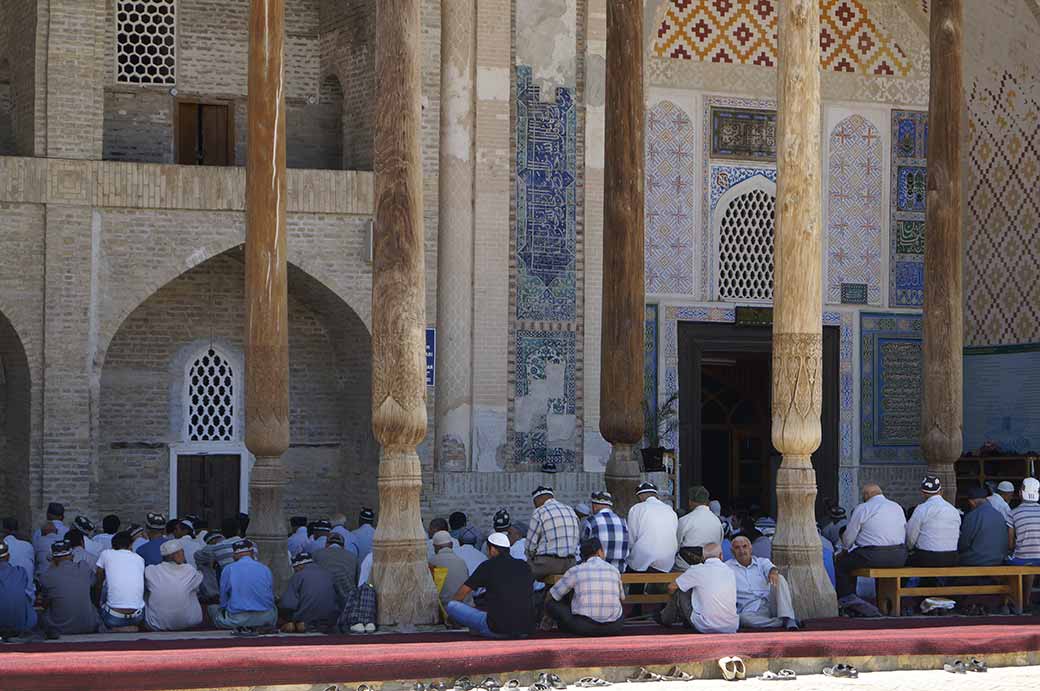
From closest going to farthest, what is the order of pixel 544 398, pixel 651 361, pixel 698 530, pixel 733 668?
pixel 733 668 < pixel 698 530 < pixel 544 398 < pixel 651 361

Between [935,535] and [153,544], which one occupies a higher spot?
[935,535]

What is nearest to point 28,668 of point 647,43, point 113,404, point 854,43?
point 113,404

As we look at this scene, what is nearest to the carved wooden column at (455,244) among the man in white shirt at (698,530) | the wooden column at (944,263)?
the wooden column at (944,263)

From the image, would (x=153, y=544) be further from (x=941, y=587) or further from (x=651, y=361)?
(x=651, y=361)

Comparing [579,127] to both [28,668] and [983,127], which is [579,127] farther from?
[28,668]

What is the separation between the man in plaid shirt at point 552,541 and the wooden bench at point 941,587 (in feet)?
6.37

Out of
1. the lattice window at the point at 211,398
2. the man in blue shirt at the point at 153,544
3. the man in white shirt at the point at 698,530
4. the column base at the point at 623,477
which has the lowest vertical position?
the man in blue shirt at the point at 153,544

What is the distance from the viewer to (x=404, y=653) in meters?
8.53

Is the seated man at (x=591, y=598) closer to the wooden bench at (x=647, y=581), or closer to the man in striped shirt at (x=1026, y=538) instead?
the wooden bench at (x=647, y=581)

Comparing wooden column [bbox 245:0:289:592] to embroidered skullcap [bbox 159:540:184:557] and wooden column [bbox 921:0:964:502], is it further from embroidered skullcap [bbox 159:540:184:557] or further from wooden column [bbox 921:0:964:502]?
wooden column [bbox 921:0:964:502]

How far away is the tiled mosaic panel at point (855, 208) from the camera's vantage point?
59.9 ft

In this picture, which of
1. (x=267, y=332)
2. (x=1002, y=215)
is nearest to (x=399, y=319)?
(x=267, y=332)

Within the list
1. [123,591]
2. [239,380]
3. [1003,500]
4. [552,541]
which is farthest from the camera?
[239,380]

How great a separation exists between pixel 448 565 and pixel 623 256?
3.47m
